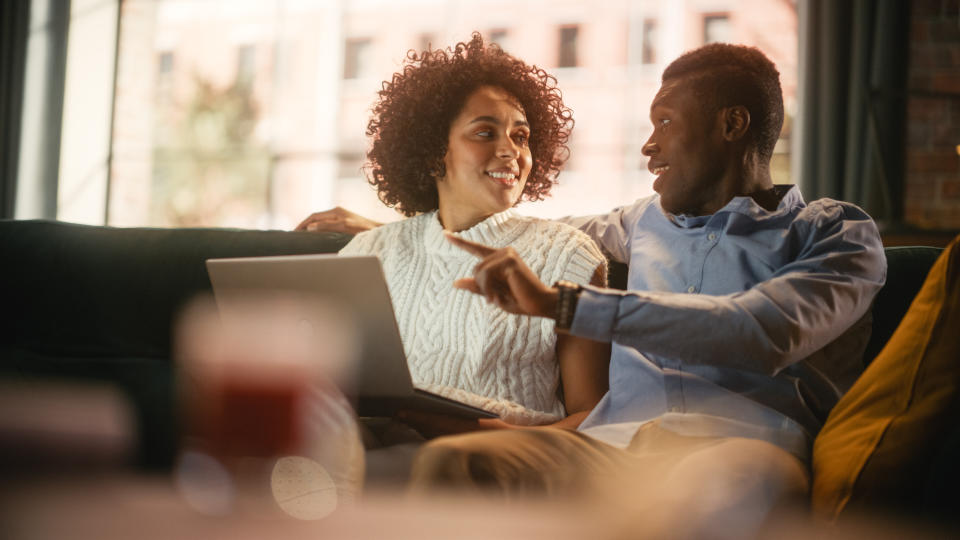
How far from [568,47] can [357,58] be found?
143 cm

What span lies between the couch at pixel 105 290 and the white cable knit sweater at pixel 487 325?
33 cm

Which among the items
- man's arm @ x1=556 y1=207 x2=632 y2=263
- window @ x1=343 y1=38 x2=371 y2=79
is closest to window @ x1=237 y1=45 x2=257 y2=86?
window @ x1=343 y1=38 x2=371 y2=79

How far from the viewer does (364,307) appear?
1.17 metres

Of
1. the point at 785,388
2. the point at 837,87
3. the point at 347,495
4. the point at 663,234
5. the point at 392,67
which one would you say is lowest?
the point at 347,495

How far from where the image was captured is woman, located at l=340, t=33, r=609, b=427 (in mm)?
1438

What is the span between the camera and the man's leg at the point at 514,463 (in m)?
0.92

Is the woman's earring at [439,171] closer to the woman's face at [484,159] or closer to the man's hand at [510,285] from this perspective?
the woman's face at [484,159]

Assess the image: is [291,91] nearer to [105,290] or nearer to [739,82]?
[105,290]

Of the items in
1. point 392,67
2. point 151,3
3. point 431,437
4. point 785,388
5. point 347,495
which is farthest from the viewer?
point 392,67

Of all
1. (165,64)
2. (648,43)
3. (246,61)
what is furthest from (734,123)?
(165,64)

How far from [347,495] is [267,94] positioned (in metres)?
4.35

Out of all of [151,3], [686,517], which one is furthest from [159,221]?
[686,517]

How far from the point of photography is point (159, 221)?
16.3 feet

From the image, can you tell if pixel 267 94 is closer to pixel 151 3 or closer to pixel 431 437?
pixel 151 3
